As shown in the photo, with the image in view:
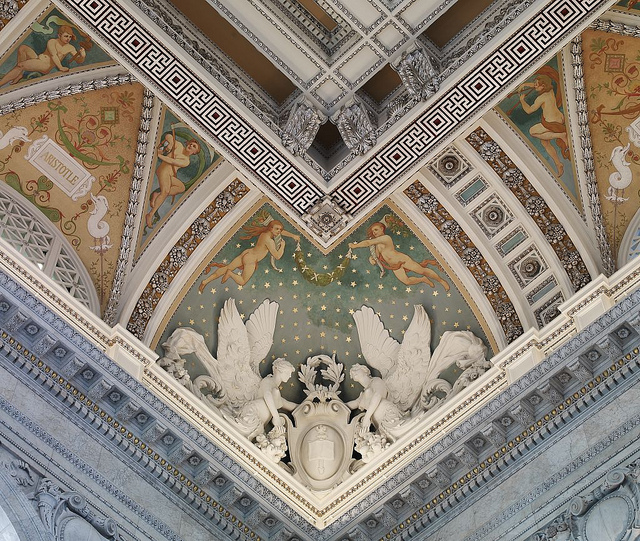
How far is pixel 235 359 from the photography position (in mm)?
15789

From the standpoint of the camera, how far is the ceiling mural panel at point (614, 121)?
583 inches

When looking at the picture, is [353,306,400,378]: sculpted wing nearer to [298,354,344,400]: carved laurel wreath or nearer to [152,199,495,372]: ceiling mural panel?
[152,199,495,372]: ceiling mural panel

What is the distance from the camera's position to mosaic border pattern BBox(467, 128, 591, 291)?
15.2m

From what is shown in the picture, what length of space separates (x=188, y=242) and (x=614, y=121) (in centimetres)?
538

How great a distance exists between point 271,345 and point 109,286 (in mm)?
2218

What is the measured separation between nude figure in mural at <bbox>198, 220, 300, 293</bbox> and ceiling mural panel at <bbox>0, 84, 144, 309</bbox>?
1445 mm

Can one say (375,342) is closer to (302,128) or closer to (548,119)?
(302,128)

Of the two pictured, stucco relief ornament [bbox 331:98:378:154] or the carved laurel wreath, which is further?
the carved laurel wreath

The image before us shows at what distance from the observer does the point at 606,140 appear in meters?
15.1

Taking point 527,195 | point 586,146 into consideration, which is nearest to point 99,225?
point 527,195

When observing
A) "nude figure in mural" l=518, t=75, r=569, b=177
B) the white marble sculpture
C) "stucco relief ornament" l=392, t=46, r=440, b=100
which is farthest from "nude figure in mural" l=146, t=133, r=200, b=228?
"nude figure in mural" l=518, t=75, r=569, b=177

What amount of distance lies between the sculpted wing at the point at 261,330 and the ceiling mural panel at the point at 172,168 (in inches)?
65.8

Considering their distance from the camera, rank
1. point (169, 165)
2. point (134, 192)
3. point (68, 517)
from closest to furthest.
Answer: point (68, 517) < point (134, 192) < point (169, 165)

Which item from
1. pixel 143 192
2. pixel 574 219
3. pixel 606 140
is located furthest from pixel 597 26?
pixel 143 192
